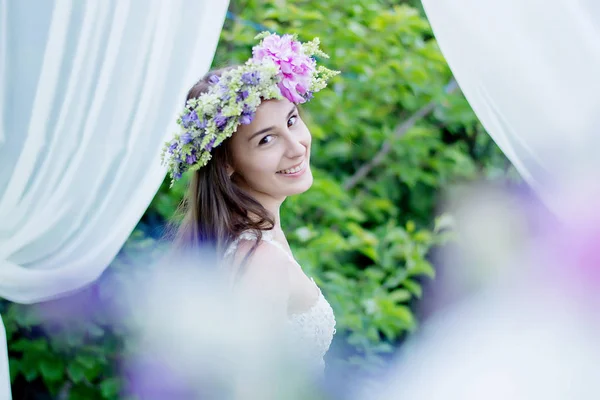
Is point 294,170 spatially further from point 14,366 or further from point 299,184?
point 14,366

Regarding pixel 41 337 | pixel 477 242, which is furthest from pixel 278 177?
pixel 477 242

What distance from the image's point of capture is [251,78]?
1.44 metres

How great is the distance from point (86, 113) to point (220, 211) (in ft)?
1.50

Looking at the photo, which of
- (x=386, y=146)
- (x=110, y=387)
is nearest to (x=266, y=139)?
(x=110, y=387)

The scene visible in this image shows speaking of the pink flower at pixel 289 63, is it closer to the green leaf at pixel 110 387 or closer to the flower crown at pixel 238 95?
the flower crown at pixel 238 95

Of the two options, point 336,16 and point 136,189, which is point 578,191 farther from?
point 336,16

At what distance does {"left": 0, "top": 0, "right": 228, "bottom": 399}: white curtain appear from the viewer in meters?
1.71

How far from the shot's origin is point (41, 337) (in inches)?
78.6

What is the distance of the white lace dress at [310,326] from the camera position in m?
1.47

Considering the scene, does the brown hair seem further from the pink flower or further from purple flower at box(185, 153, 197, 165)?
the pink flower

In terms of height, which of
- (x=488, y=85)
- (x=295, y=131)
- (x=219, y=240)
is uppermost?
(x=488, y=85)

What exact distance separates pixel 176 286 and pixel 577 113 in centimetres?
92

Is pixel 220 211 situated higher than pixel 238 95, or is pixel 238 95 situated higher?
pixel 238 95

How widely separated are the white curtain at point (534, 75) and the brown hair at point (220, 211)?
1.55 ft
